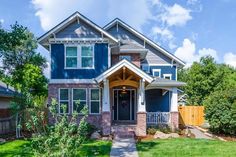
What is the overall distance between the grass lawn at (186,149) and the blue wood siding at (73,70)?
6969mm

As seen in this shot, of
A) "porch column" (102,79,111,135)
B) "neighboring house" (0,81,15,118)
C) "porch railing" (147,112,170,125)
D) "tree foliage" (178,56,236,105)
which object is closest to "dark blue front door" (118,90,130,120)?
"porch railing" (147,112,170,125)

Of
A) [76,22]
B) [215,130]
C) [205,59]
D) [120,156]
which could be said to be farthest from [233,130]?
[205,59]

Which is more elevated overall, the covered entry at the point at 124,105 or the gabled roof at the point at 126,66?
the gabled roof at the point at 126,66

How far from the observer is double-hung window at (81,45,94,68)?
73.0 ft

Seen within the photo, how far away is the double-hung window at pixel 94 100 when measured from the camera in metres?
22.3

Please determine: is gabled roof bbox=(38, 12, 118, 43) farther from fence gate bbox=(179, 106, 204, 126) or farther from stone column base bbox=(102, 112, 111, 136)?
fence gate bbox=(179, 106, 204, 126)

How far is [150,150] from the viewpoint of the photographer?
1486 cm

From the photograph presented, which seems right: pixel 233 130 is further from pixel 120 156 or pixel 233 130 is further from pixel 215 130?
pixel 120 156

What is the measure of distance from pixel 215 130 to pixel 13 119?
14258 millimetres

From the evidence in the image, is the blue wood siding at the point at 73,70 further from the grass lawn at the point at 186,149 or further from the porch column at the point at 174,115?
the grass lawn at the point at 186,149

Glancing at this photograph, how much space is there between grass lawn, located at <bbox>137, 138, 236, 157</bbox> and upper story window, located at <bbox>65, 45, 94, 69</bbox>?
7.48 m

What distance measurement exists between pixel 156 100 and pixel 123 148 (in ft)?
41.2

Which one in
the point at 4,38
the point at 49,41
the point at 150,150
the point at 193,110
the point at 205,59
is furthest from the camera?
the point at 205,59

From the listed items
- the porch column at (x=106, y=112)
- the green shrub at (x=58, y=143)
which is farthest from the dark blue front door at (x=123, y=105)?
the green shrub at (x=58, y=143)
